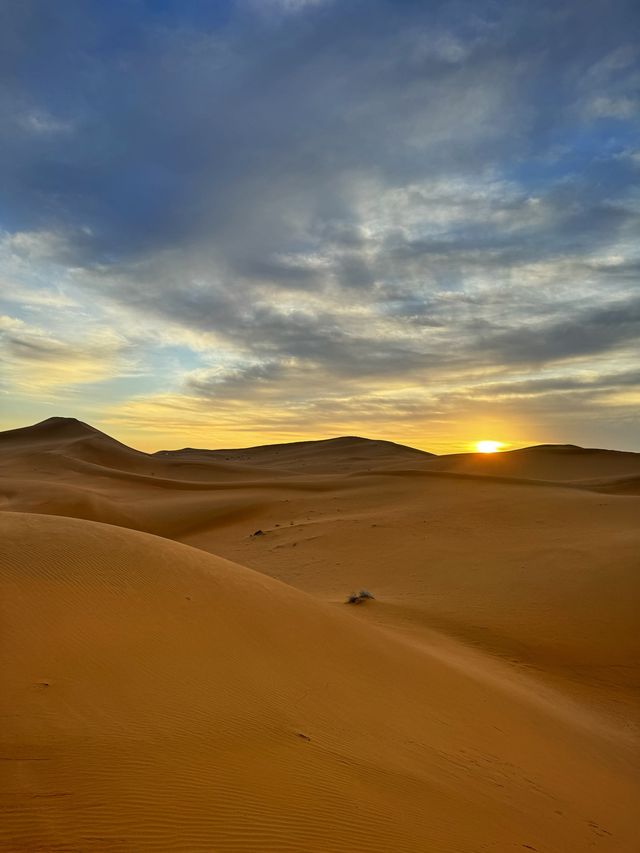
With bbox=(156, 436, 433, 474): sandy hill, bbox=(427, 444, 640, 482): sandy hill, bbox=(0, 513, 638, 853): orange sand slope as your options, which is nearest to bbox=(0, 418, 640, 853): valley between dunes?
bbox=(0, 513, 638, 853): orange sand slope

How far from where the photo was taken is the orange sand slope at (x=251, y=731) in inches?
107

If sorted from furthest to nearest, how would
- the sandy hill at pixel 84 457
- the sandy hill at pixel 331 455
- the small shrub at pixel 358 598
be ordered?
the sandy hill at pixel 331 455, the sandy hill at pixel 84 457, the small shrub at pixel 358 598

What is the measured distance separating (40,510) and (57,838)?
60.4 feet

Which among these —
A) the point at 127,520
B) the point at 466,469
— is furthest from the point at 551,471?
the point at 127,520

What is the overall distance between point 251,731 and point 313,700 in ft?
2.90

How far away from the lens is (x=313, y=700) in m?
4.42

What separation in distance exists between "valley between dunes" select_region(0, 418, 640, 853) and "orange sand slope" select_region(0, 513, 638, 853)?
0.05 feet

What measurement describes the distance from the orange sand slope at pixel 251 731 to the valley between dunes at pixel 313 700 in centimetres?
2

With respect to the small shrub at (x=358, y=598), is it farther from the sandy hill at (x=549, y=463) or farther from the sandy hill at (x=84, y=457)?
the sandy hill at (x=84, y=457)

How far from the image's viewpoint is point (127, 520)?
64.4 feet

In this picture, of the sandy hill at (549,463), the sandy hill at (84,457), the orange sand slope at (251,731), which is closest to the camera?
the orange sand slope at (251,731)

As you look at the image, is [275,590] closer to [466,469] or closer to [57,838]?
[57,838]

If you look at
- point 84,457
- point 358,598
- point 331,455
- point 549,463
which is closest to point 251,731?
point 358,598

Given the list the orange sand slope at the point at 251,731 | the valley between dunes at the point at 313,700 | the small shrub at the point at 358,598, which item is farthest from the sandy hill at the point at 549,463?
the orange sand slope at the point at 251,731
